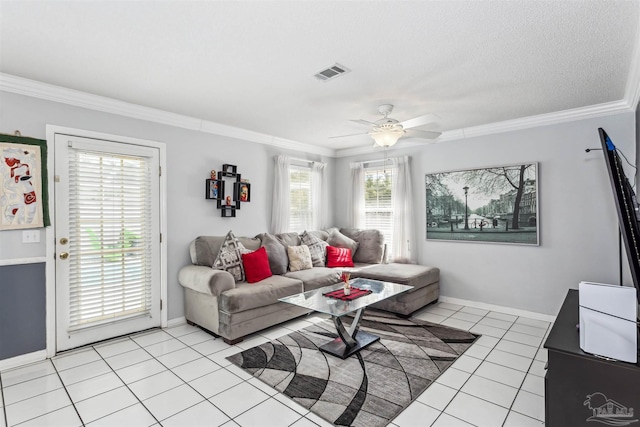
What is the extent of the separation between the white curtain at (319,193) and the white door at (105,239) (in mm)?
2677

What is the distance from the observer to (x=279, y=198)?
202 inches

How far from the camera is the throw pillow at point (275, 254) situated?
14.4 feet

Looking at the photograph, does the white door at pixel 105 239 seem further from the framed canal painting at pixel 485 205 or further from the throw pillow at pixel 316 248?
the framed canal painting at pixel 485 205

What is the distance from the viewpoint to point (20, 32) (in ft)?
7.07

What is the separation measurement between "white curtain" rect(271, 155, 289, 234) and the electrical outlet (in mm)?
2801

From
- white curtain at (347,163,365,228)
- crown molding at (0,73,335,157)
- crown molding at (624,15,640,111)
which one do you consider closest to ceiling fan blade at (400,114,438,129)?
crown molding at (624,15,640,111)

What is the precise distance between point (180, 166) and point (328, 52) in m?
2.50

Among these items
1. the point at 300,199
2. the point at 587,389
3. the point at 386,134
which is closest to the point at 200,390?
the point at 587,389

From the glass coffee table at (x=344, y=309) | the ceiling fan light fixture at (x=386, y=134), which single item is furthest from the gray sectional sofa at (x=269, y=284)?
the ceiling fan light fixture at (x=386, y=134)

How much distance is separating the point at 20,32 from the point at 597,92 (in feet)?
16.0

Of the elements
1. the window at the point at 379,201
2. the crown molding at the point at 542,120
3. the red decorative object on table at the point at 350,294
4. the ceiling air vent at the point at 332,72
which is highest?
the ceiling air vent at the point at 332,72

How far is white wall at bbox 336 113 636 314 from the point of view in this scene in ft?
12.1

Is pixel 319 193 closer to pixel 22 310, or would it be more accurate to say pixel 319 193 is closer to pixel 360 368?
pixel 360 368

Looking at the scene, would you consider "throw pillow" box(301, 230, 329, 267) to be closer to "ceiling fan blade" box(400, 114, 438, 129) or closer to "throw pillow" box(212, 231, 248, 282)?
"throw pillow" box(212, 231, 248, 282)
